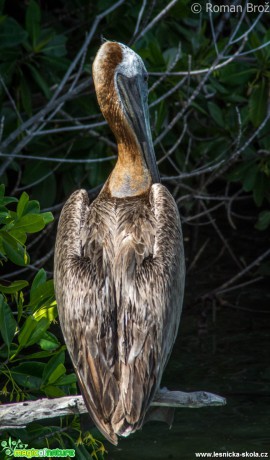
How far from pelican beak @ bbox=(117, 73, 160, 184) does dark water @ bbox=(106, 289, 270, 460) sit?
201 centimetres

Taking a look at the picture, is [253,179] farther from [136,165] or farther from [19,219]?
[19,219]

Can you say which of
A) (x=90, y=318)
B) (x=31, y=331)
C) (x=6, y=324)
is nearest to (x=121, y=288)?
(x=90, y=318)

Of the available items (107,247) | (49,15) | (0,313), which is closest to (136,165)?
(107,247)

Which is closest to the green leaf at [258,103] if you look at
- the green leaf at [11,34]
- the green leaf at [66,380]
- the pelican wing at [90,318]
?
the green leaf at [11,34]

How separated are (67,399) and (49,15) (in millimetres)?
5496

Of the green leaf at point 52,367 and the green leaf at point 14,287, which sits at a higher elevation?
the green leaf at point 14,287

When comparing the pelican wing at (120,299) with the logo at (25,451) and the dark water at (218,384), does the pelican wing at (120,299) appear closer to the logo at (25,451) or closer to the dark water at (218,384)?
the logo at (25,451)

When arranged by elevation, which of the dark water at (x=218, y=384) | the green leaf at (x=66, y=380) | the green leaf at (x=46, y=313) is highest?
the green leaf at (x=46, y=313)

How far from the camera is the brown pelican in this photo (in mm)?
5055

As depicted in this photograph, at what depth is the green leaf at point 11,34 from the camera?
306 inches

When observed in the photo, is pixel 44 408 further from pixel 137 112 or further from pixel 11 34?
pixel 11 34

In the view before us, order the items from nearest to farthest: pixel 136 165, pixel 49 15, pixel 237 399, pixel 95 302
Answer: pixel 95 302 → pixel 136 165 → pixel 237 399 → pixel 49 15

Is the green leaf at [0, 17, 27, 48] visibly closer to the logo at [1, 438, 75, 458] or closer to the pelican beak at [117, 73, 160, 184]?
the pelican beak at [117, 73, 160, 184]

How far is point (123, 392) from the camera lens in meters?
5.03
